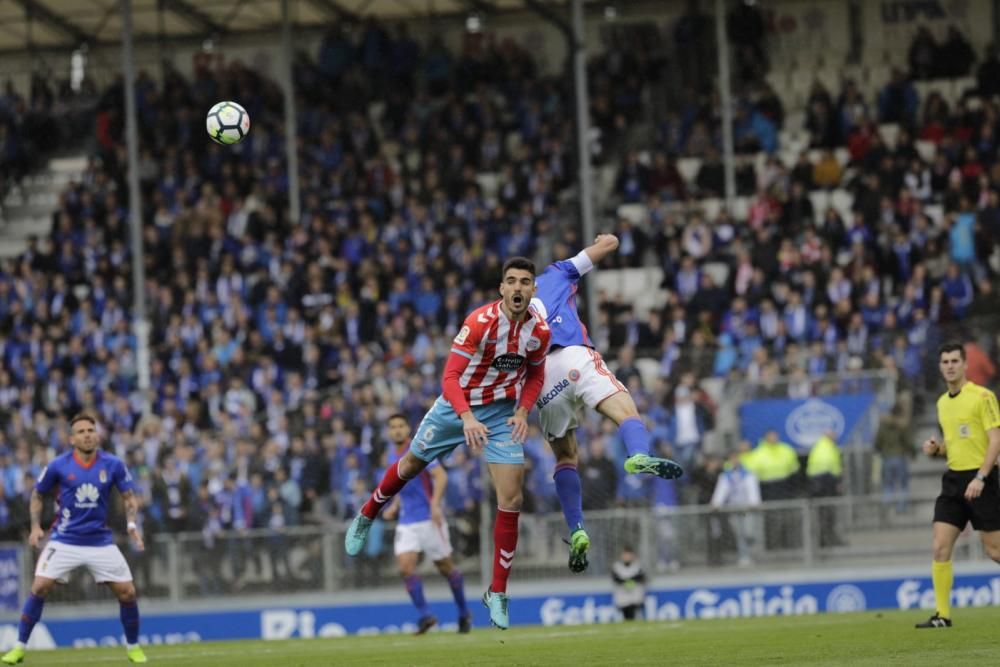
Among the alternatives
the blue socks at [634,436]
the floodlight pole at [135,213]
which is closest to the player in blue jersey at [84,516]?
the blue socks at [634,436]

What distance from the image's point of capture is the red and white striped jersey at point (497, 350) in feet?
42.1

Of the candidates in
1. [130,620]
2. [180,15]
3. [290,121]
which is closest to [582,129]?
[290,121]

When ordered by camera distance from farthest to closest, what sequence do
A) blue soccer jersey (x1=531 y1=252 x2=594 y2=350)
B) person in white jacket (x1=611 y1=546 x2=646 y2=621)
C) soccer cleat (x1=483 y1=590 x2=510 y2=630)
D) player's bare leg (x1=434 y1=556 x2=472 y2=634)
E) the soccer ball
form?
1. person in white jacket (x1=611 y1=546 x2=646 y2=621)
2. player's bare leg (x1=434 y1=556 x2=472 y2=634)
3. the soccer ball
4. blue soccer jersey (x1=531 y1=252 x2=594 y2=350)
5. soccer cleat (x1=483 y1=590 x2=510 y2=630)

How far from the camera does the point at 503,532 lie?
1343 cm

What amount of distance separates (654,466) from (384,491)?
2.49m

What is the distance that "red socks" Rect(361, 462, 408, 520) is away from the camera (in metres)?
13.7

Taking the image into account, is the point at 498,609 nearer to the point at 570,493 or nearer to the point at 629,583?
the point at 570,493

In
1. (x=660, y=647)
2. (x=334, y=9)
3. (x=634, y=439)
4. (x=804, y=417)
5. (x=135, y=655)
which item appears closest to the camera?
(x=634, y=439)

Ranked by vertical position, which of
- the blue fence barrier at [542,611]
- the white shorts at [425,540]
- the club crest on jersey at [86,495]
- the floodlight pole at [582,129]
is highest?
the floodlight pole at [582,129]

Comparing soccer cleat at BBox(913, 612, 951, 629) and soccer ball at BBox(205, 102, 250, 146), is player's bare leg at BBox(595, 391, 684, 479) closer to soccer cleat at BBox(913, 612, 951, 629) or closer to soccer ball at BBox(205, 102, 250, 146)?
soccer cleat at BBox(913, 612, 951, 629)

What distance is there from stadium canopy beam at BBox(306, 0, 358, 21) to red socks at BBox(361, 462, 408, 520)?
23436 millimetres

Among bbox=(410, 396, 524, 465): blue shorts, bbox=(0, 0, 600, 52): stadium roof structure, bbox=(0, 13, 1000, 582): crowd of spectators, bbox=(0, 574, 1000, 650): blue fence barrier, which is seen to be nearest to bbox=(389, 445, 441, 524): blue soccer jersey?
bbox=(0, 574, 1000, 650): blue fence barrier

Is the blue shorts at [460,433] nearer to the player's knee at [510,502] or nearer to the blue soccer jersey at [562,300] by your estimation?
the player's knee at [510,502]

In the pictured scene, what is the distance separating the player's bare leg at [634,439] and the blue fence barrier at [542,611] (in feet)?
27.1
